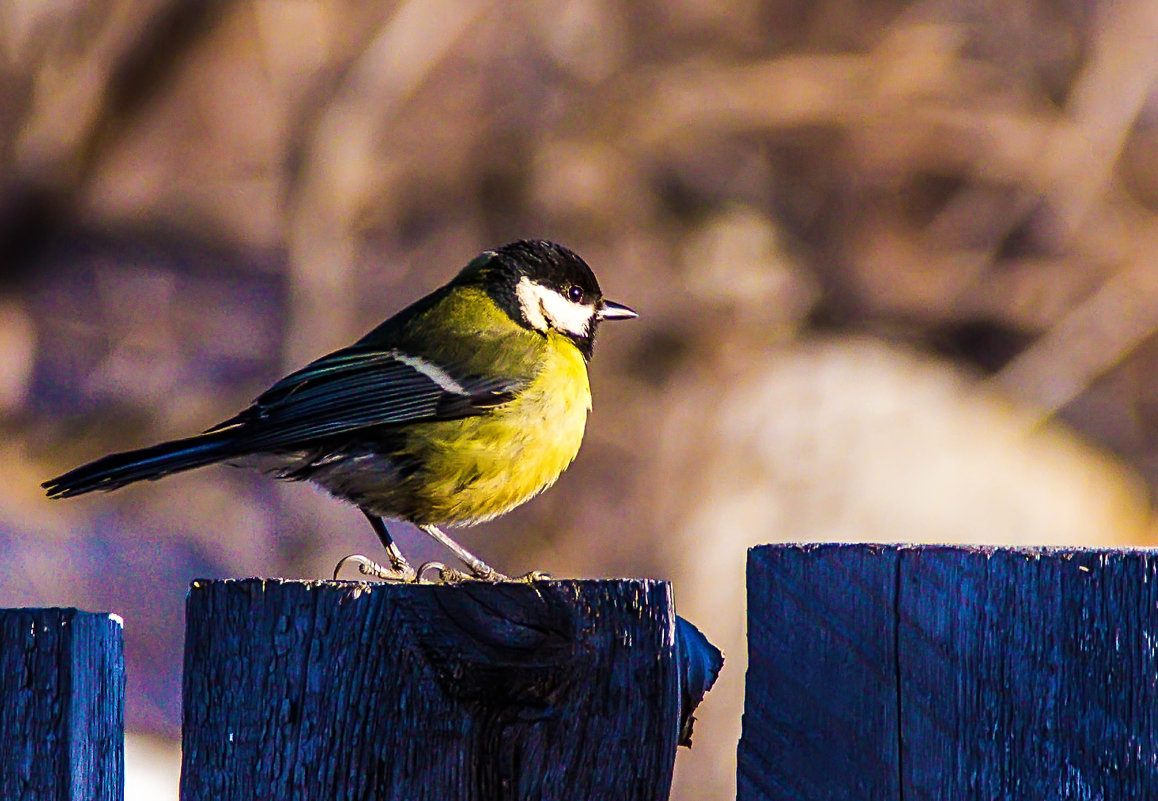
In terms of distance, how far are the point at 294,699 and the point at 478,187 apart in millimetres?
6188

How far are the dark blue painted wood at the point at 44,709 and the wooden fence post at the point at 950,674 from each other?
804 millimetres

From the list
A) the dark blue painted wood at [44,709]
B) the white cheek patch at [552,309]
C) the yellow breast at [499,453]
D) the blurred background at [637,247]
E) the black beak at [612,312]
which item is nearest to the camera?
the dark blue painted wood at [44,709]

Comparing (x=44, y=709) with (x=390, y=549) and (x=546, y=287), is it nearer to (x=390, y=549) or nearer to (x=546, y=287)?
(x=390, y=549)

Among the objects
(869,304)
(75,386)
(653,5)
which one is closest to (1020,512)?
(869,304)

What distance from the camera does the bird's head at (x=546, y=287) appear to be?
4422 mm

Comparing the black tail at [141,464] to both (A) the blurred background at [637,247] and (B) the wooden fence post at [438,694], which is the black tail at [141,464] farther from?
(A) the blurred background at [637,247]

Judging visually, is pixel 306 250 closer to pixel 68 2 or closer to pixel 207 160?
pixel 207 160

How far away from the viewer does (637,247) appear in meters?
7.55

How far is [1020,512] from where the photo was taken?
264 inches

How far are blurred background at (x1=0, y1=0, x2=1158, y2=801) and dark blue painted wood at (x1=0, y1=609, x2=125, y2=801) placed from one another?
466 cm

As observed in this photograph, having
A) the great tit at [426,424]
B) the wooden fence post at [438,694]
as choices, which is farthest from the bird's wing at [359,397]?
the wooden fence post at [438,694]

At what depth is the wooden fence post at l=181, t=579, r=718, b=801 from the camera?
1.75m

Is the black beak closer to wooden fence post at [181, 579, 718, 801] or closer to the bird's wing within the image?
the bird's wing

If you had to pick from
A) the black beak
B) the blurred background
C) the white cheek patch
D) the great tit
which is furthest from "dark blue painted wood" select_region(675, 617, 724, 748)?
→ the blurred background
